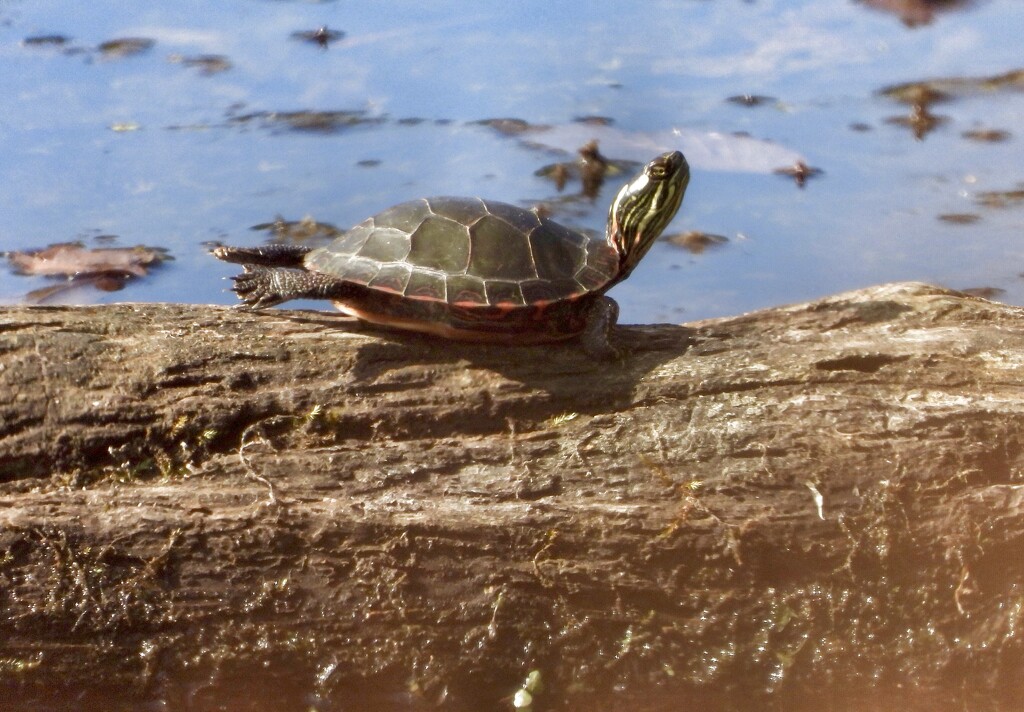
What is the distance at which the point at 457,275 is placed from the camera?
2.69m

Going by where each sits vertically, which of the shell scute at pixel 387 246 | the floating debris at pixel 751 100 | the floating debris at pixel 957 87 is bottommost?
the shell scute at pixel 387 246

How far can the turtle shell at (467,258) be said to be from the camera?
105 inches

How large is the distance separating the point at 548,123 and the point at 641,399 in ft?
8.47

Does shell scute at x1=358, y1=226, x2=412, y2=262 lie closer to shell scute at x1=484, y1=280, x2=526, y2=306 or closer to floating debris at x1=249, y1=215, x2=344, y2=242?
shell scute at x1=484, y1=280, x2=526, y2=306

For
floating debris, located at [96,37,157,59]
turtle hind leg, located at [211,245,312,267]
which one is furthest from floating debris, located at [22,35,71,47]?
turtle hind leg, located at [211,245,312,267]

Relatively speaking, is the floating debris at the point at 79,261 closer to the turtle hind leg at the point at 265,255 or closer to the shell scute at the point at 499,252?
the turtle hind leg at the point at 265,255

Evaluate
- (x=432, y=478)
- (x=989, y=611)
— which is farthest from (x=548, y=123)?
(x=989, y=611)

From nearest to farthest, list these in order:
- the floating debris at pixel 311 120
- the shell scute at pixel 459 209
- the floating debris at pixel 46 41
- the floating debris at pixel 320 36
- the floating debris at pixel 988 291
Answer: the shell scute at pixel 459 209, the floating debris at pixel 988 291, the floating debris at pixel 311 120, the floating debris at pixel 46 41, the floating debris at pixel 320 36

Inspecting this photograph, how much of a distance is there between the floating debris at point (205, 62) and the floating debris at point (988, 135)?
4.07 m

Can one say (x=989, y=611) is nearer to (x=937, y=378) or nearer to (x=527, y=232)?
(x=937, y=378)

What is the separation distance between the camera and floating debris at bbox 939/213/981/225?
4156 mm

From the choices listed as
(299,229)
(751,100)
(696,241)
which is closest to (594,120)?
(751,100)

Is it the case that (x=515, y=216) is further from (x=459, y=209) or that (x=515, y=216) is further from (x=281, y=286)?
(x=281, y=286)

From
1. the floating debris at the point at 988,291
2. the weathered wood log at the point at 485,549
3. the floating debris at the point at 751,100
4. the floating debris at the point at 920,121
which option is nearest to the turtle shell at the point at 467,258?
the weathered wood log at the point at 485,549
